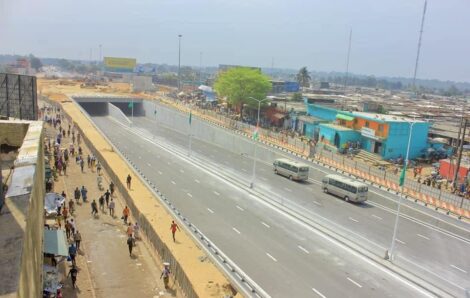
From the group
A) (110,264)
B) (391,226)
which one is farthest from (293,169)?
(110,264)

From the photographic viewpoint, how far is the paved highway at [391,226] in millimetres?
23328

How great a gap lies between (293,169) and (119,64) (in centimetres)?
15387

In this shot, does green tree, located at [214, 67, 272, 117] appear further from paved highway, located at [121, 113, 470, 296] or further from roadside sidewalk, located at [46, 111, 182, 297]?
roadside sidewalk, located at [46, 111, 182, 297]

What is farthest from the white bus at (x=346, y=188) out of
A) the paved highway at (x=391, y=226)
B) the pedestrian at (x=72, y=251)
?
the pedestrian at (x=72, y=251)

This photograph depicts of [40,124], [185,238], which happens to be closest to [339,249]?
[185,238]

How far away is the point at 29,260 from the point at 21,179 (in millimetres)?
3369

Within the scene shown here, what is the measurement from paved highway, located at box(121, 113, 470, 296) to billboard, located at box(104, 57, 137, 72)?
147451mm

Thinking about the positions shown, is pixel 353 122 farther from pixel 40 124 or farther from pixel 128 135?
pixel 40 124

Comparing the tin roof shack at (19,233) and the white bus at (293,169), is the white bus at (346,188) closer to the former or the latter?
the white bus at (293,169)

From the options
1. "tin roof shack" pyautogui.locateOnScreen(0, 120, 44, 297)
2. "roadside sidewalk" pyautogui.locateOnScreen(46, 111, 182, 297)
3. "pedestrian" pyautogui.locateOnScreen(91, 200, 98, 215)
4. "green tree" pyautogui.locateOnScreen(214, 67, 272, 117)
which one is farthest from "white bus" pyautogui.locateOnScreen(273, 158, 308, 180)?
"green tree" pyautogui.locateOnScreen(214, 67, 272, 117)

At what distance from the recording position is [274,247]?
80.6ft

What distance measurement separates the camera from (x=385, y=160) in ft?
173

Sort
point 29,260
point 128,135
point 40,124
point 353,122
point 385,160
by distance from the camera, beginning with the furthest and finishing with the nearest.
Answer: point 128,135 < point 353,122 < point 385,160 < point 40,124 < point 29,260

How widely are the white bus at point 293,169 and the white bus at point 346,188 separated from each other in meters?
3.18
